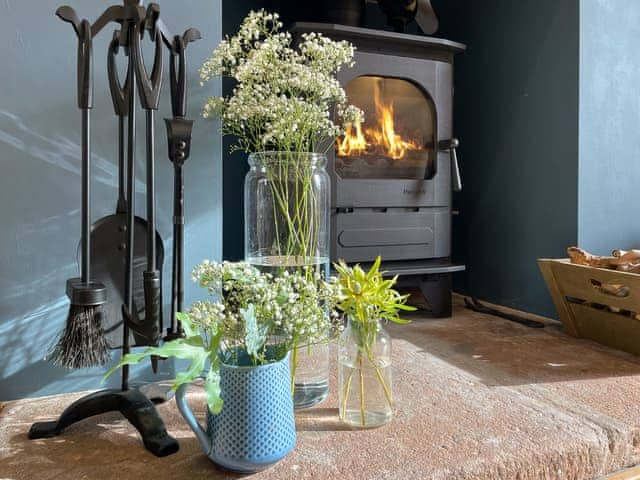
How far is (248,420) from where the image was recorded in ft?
2.34

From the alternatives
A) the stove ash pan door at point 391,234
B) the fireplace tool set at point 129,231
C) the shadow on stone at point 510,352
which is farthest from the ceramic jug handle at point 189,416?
the stove ash pan door at point 391,234

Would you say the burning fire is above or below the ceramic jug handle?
above

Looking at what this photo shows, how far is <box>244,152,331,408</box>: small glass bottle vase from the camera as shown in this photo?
0.99 metres

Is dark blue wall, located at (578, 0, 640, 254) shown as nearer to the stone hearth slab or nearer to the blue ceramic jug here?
the stone hearth slab

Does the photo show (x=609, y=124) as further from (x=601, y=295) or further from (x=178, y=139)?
(x=178, y=139)

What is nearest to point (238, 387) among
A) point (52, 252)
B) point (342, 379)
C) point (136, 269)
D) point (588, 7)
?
point (342, 379)

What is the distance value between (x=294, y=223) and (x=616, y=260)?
924 mm

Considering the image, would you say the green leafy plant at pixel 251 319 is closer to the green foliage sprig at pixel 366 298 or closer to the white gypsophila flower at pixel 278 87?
the green foliage sprig at pixel 366 298

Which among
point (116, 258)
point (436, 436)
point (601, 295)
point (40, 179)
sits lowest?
point (436, 436)

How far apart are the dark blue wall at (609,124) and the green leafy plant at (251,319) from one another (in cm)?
130

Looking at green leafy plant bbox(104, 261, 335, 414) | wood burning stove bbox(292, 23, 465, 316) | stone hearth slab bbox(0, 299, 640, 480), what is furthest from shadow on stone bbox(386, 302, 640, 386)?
green leafy plant bbox(104, 261, 335, 414)

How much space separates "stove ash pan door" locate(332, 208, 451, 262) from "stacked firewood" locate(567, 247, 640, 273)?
439 mm

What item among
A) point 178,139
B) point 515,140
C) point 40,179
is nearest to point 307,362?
point 178,139

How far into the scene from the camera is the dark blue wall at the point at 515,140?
1.79m
